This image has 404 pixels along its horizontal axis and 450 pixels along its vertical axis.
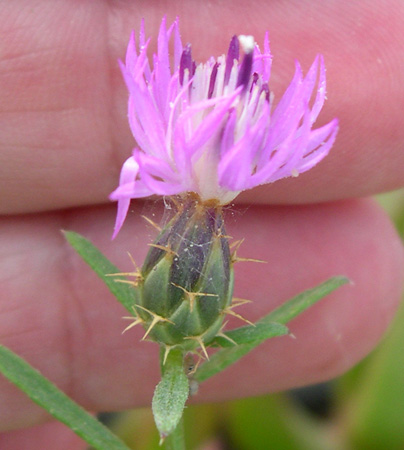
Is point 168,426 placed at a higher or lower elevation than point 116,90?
lower

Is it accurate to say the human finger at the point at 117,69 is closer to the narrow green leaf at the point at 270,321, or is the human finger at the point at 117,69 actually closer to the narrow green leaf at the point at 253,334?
the narrow green leaf at the point at 270,321

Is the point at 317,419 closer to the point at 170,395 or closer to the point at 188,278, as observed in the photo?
the point at 170,395

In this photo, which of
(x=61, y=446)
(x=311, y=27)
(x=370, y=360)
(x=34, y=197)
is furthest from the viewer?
(x=370, y=360)

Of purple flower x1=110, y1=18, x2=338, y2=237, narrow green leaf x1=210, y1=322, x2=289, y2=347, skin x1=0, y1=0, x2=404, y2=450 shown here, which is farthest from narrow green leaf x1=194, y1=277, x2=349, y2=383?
purple flower x1=110, y1=18, x2=338, y2=237

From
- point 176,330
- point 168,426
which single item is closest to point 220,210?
point 176,330

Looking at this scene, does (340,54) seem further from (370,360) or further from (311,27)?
(370,360)

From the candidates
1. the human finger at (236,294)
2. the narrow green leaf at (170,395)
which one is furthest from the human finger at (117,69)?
the narrow green leaf at (170,395)

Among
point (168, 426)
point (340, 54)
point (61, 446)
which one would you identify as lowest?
point (61, 446)
